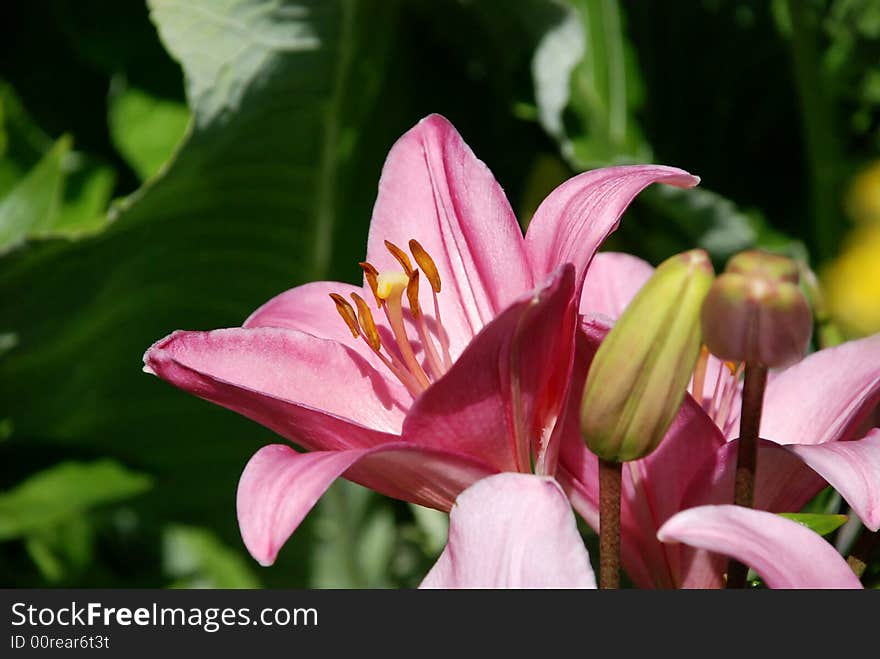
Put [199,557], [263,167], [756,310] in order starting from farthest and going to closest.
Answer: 1. [199,557]
2. [263,167]
3. [756,310]

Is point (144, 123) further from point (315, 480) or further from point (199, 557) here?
point (315, 480)

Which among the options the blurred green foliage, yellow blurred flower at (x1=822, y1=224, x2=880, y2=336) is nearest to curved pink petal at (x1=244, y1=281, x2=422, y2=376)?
the blurred green foliage

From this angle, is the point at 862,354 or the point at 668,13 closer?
the point at 862,354

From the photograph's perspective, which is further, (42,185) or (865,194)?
(865,194)

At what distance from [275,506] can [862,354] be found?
19 centimetres

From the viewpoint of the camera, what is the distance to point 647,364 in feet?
0.92

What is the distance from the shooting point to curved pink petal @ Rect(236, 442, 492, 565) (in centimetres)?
30

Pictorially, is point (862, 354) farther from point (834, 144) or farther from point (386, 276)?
point (834, 144)

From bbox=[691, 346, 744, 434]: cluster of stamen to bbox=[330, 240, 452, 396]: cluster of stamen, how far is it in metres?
0.08

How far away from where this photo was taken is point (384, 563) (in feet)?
2.58

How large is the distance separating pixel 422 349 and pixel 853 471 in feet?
0.50

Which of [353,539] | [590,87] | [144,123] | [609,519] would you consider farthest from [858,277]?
[609,519]

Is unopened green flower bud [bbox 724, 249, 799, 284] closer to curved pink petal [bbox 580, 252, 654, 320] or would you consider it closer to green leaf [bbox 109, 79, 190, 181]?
curved pink petal [bbox 580, 252, 654, 320]

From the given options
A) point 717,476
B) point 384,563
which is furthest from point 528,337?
point 384,563
